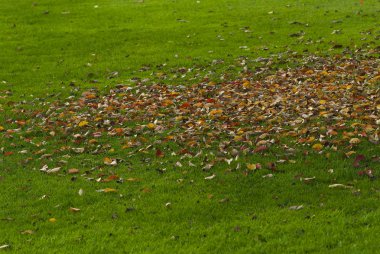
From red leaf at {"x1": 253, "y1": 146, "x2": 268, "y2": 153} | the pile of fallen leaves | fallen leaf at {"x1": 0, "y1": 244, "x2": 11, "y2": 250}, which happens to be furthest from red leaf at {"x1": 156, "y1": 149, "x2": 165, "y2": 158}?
fallen leaf at {"x1": 0, "y1": 244, "x2": 11, "y2": 250}

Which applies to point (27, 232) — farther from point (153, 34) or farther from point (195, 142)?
point (153, 34)

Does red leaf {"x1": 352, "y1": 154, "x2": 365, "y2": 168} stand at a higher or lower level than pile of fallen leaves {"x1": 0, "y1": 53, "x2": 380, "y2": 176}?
higher

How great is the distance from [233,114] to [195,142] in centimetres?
257

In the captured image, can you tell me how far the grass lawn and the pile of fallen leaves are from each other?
2.2 inches

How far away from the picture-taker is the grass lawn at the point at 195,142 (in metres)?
9.43

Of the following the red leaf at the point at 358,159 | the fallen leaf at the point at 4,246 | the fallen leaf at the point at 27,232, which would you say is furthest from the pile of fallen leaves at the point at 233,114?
the fallen leaf at the point at 4,246

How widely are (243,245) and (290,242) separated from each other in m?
0.74

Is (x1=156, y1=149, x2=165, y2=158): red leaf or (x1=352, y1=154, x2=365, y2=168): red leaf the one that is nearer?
(x1=352, y1=154, x2=365, y2=168): red leaf

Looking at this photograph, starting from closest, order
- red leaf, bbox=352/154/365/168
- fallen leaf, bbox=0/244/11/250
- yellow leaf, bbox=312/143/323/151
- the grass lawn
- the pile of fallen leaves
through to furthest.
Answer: fallen leaf, bbox=0/244/11/250 < the grass lawn < red leaf, bbox=352/154/365/168 < yellow leaf, bbox=312/143/323/151 < the pile of fallen leaves

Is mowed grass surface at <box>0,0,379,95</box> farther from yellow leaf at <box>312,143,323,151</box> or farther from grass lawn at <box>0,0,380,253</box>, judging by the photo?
yellow leaf at <box>312,143,323,151</box>

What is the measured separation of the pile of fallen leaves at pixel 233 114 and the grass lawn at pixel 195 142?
6cm

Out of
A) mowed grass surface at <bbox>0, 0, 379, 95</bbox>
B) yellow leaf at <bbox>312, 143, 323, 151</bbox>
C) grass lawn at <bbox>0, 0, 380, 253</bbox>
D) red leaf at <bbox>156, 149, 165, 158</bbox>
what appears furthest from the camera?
mowed grass surface at <bbox>0, 0, 379, 95</bbox>

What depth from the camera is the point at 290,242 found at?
8758 mm

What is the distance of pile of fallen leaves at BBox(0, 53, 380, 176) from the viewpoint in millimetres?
13461
